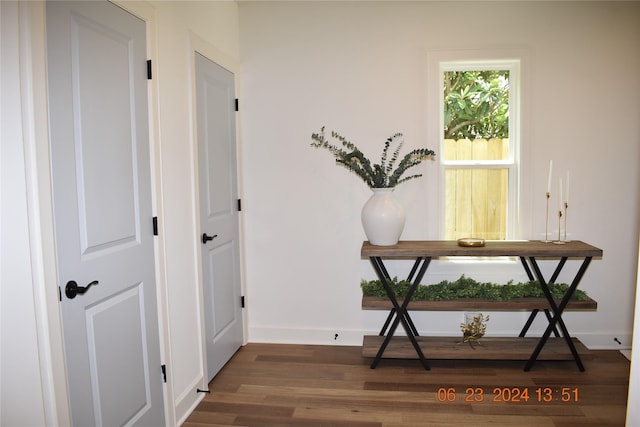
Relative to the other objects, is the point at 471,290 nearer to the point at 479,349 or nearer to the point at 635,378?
the point at 479,349

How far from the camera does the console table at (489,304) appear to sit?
307cm

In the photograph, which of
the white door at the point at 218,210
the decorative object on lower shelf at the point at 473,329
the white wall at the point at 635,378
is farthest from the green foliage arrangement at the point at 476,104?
the white wall at the point at 635,378

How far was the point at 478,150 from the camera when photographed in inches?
142

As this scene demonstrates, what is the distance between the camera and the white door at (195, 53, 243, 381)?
298cm

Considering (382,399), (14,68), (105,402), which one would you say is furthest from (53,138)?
(382,399)

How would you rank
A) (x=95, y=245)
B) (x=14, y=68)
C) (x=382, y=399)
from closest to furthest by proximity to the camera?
(x=14, y=68)
(x=95, y=245)
(x=382, y=399)

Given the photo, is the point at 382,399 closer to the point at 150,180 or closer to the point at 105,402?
the point at 105,402

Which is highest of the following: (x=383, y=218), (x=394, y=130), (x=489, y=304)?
(x=394, y=130)

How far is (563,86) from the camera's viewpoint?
134 inches

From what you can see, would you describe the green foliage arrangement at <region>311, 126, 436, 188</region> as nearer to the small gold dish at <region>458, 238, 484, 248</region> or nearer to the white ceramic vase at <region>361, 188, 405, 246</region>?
the white ceramic vase at <region>361, 188, 405, 246</region>

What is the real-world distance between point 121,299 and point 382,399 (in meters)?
1.63

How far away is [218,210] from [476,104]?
6.84 ft

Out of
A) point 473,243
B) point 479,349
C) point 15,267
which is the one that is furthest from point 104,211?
point 479,349

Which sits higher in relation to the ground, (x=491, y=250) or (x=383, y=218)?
(x=383, y=218)
